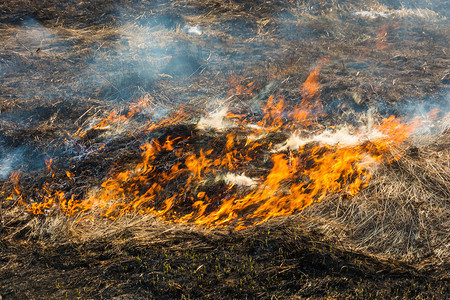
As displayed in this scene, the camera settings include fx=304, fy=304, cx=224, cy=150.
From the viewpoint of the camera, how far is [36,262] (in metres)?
3.28

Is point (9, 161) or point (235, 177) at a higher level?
point (235, 177)

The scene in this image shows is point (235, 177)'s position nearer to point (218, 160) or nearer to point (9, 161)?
point (218, 160)

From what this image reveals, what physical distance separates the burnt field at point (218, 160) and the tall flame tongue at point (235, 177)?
21 mm

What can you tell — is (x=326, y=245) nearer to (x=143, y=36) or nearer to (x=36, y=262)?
(x=36, y=262)

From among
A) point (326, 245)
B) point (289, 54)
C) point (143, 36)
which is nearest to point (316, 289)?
point (326, 245)

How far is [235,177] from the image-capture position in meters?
4.28

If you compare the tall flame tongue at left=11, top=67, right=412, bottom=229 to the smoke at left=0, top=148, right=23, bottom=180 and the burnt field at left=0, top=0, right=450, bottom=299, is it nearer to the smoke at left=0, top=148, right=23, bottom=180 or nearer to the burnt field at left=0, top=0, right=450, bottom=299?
the burnt field at left=0, top=0, right=450, bottom=299

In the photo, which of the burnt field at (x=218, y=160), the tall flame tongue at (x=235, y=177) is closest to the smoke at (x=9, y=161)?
the burnt field at (x=218, y=160)

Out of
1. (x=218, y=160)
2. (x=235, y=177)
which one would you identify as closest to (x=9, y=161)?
(x=218, y=160)

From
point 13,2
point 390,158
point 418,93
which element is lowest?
point 390,158

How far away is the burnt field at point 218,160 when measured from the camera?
10.3 feet

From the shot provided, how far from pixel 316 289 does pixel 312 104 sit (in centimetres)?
360

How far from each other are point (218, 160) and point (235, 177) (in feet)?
1.35

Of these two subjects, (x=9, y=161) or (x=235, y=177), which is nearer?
(x=235, y=177)
